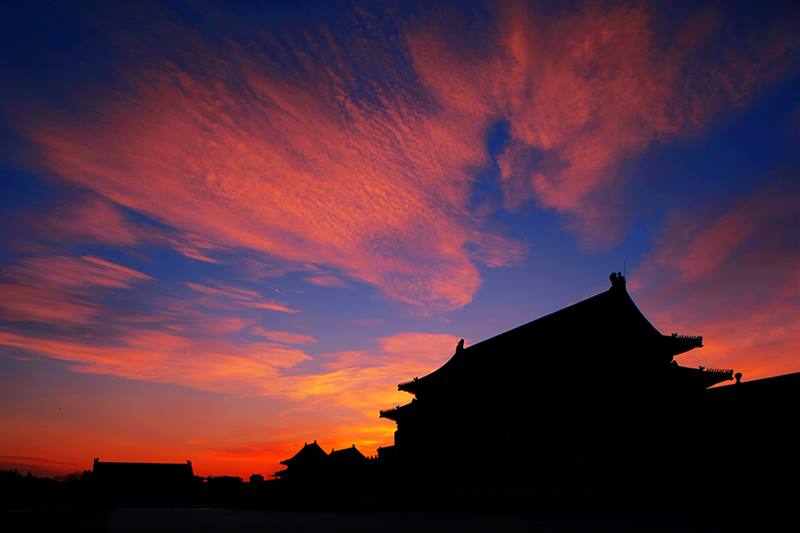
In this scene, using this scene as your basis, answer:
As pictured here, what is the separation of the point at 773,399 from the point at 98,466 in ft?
206

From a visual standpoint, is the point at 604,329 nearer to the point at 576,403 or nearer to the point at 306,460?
the point at 576,403

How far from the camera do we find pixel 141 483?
58.9 m

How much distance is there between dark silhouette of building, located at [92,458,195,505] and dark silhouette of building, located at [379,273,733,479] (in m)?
43.7

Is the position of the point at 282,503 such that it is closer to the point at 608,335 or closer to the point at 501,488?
the point at 501,488

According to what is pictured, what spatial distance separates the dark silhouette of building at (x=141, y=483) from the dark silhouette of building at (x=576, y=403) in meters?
43.7

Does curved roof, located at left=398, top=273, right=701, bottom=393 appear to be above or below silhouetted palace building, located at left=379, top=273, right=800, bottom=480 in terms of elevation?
above

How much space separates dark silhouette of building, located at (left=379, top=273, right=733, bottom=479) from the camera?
1756 cm

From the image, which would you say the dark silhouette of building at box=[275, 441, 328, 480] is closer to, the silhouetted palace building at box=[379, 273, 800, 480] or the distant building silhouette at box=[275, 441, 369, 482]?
the distant building silhouette at box=[275, 441, 369, 482]

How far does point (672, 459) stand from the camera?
1522 centimetres

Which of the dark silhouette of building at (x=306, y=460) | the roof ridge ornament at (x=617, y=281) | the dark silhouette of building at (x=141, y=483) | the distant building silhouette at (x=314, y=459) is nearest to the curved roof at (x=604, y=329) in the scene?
the roof ridge ornament at (x=617, y=281)

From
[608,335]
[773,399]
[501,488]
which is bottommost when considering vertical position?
[501,488]

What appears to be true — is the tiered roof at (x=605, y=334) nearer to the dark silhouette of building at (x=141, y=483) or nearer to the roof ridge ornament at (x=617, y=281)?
the roof ridge ornament at (x=617, y=281)

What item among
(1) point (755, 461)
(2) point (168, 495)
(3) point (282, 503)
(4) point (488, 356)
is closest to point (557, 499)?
(1) point (755, 461)

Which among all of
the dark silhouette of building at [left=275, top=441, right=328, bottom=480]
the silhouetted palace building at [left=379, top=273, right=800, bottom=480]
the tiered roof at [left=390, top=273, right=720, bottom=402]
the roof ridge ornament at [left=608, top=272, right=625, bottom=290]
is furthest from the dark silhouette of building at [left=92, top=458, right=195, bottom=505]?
the roof ridge ornament at [left=608, top=272, right=625, bottom=290]
